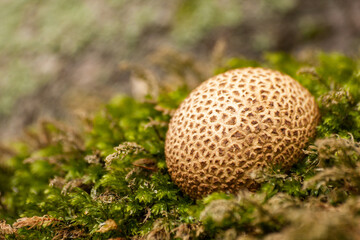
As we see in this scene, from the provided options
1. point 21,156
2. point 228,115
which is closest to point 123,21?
point 21,156

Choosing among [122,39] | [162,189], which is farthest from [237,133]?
[122,39]

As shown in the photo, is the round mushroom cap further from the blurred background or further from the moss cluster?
the blurred background

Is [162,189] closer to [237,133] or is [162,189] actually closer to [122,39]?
[237,133]

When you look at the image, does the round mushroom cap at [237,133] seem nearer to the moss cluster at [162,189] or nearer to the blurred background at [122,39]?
the moss cluster at [162,189]

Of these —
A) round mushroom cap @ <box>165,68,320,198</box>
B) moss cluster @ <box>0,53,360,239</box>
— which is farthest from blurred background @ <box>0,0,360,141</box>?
round mushroom cap @ <box>165,68,320,198</box>

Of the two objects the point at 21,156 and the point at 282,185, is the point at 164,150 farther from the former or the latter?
the point at 21,156

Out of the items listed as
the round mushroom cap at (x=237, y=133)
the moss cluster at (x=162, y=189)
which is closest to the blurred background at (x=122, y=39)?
the moss cluster at (x=162, y=189)
